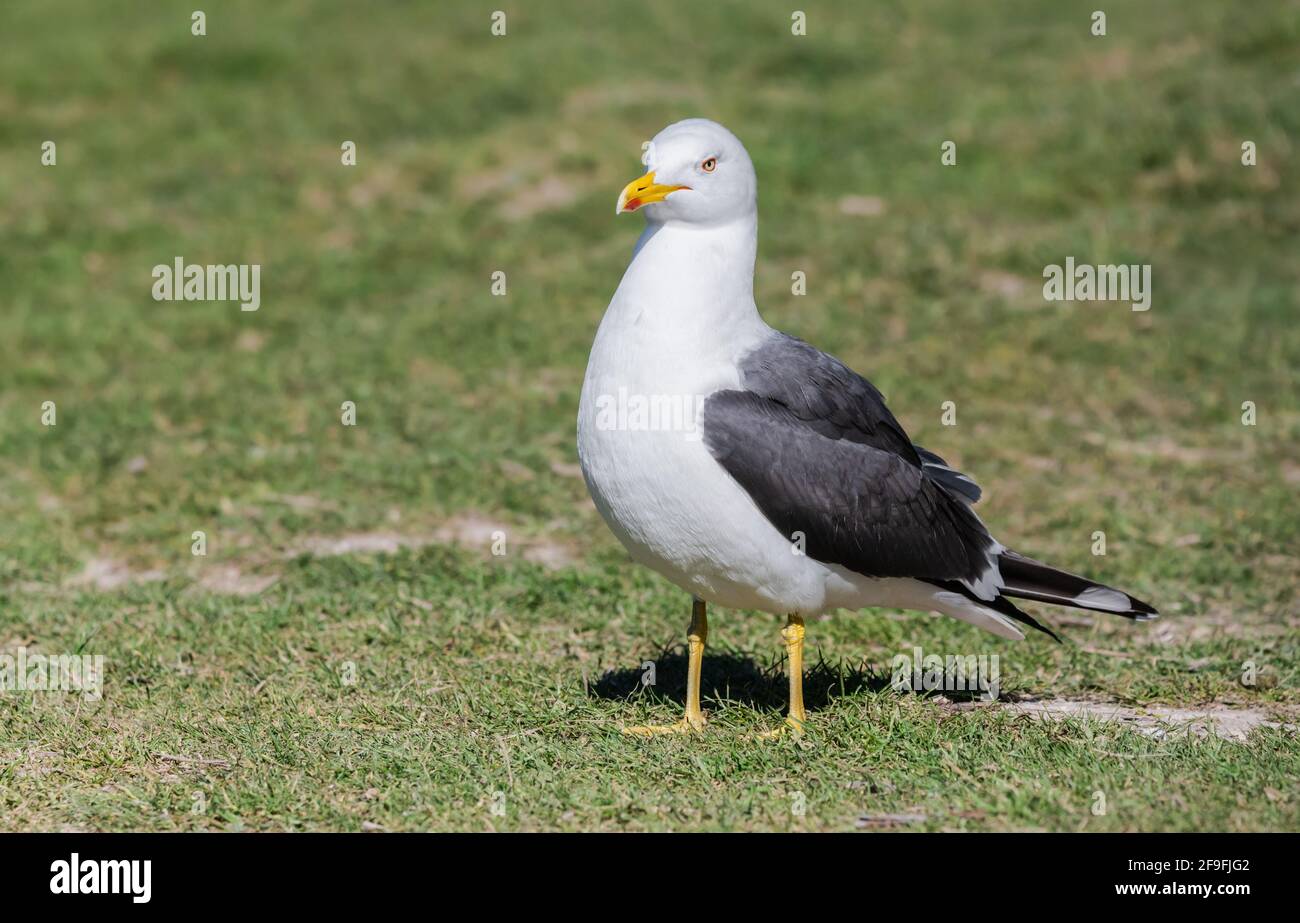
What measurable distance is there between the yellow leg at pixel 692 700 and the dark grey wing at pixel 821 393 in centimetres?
79

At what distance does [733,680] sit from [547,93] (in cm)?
928

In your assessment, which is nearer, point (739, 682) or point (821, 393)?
point (821, 393)

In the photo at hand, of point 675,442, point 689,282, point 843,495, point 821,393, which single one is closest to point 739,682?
point 843,495

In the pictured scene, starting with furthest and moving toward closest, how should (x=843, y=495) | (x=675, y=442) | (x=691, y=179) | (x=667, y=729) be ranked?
(x=667, y=729) < (x=843, y=495) < (x=691, y=179) < (x=675, y=442)

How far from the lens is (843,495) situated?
217 inches

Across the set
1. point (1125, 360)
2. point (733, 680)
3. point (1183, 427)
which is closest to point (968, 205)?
point (1125, 360)

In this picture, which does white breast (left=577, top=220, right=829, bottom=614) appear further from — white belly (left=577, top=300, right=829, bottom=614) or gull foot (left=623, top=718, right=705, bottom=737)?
gull foot (left=623, top=718, right=705, bottom=737)

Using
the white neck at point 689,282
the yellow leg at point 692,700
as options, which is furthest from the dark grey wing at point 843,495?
the yellow leg at point 692,700

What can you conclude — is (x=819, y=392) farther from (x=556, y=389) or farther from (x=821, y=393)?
(x=556, y=389)

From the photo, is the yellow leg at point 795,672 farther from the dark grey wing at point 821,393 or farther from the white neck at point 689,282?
the white neck at point 689,282

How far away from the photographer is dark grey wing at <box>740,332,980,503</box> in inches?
216

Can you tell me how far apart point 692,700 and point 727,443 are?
1.00 meters

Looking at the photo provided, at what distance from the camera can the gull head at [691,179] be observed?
17.5ft

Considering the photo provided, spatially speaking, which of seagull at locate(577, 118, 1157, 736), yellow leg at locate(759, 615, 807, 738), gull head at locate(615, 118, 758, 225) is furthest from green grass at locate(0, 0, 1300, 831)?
gull head at locate(615, 118, 758, 225)
